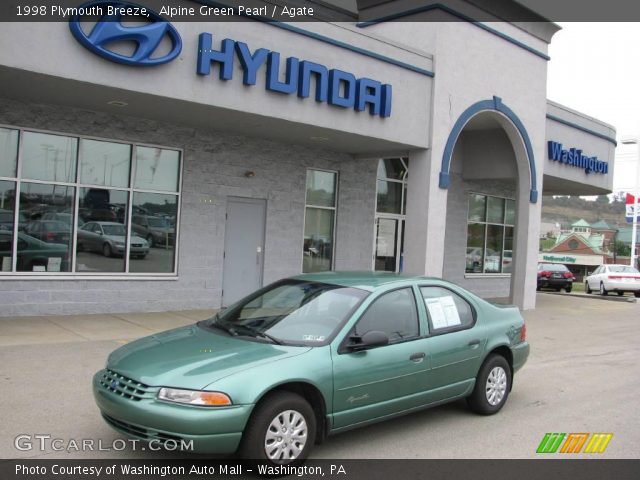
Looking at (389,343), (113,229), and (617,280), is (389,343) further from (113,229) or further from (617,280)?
(617,280)

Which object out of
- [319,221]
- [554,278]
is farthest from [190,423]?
[554,278]

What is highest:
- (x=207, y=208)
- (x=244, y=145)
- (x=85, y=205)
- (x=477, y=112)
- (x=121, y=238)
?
(x=477, y=112)

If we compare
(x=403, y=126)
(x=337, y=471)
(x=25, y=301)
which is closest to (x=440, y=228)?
(x=403, y=126)

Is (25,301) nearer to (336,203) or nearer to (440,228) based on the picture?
(336,203)

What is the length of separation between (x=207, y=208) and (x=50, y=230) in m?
3.09

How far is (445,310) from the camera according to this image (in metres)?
6.24

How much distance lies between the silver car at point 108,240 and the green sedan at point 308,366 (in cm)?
602

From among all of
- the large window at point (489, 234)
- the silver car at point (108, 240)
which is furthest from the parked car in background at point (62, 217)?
the large window at point (489, 234)

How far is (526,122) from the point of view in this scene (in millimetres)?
16438

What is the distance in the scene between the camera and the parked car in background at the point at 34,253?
10.4 meters

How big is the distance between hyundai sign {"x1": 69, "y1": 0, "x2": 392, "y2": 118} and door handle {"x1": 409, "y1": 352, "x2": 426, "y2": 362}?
6.10 metres

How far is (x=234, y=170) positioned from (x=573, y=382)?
783 centimetres

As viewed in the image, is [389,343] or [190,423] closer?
[190,423]
